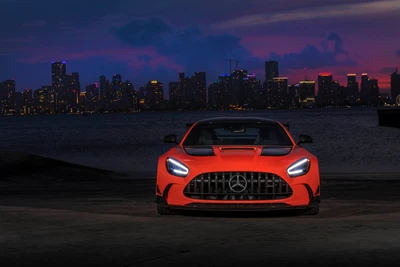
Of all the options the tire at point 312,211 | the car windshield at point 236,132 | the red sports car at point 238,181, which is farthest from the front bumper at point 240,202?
the car windshield at point 236,132

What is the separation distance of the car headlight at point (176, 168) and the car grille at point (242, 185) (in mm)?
262

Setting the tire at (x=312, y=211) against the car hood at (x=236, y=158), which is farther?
the tire at (x=312, y=211)

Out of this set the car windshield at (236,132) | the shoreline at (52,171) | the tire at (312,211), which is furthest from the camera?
the shoreline at (52,171)

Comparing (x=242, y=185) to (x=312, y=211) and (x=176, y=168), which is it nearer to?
(x=176, y=168)

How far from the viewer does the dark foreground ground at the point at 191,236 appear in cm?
742

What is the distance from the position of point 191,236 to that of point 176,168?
4.84 feet

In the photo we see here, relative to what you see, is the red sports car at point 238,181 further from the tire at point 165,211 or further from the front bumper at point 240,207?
the tire at point 165,211

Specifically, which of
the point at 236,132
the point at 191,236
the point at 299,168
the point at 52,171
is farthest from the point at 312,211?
the point at 52,171

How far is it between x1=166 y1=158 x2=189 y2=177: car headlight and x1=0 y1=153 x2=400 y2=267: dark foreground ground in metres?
0.66

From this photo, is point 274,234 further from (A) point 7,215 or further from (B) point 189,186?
(A) point 7,215

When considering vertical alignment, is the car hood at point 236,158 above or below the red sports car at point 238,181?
above

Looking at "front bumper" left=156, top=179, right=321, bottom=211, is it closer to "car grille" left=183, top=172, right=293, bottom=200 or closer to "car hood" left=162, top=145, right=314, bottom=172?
"car grille" left=183, top=172, right=293, bottom=200

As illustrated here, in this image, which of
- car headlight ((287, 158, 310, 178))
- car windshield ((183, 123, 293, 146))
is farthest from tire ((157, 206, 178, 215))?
car headlight ((287, 158, 310, 178))

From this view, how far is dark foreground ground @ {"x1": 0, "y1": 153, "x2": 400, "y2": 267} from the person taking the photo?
7418 millimetres
